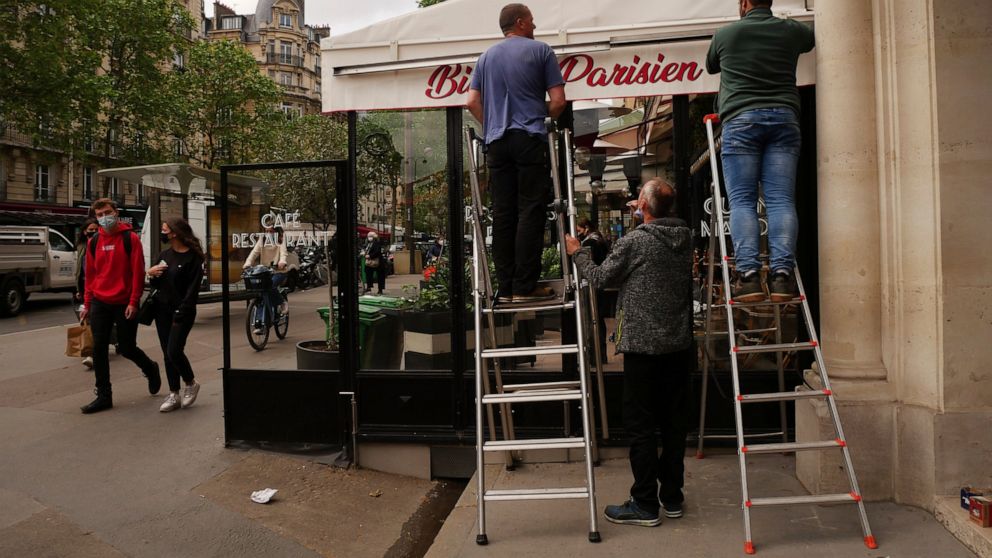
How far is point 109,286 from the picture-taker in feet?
23.7

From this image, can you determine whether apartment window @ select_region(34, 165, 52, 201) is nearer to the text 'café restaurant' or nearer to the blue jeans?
the text 'café restaurant'

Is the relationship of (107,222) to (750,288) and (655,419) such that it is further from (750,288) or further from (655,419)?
(750,288)

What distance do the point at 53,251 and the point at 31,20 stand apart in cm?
1068

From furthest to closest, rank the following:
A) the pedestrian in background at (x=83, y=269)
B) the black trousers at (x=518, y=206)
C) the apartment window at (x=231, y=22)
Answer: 1. the apartment window at (x=231, y=22)
2. the pedestrian in background at (x=83, y=269)
3. the black trousers at (x=518, y=206)

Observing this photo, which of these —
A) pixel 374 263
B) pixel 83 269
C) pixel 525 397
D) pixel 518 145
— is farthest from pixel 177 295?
pixel 525 397

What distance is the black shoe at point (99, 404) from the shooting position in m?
7.27

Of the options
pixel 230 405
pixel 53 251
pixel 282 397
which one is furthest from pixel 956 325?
pixel 53 251

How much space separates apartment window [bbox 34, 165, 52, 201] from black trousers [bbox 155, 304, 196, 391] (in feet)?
128

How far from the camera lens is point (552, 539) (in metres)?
3.62

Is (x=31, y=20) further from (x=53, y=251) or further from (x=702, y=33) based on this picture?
(x=702, y=33)

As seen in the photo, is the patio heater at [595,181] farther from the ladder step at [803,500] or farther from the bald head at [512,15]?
the ladder step at [803,500]

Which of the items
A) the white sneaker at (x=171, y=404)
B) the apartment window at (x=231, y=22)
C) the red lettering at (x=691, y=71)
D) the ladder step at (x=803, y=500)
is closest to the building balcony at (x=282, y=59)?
the apartment window at (x=231, y=22)

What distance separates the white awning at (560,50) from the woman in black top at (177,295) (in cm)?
275

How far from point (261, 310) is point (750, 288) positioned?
4273 mm
